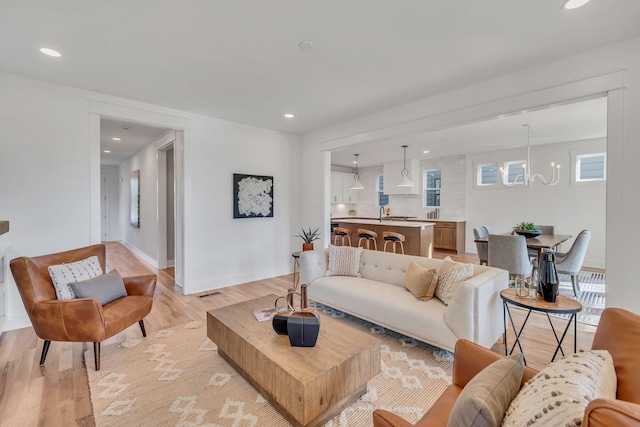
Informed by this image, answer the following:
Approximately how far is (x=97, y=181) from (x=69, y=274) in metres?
1.44

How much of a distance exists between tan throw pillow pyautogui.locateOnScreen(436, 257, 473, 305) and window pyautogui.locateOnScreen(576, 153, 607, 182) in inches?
217

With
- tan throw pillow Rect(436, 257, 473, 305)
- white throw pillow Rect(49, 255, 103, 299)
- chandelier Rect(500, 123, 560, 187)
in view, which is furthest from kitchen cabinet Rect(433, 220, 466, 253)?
white throw pillow Rect(49, 255, 103, 299)

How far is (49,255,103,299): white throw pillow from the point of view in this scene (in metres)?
2.53

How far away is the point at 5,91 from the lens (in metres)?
3.02

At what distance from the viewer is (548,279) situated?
2176 millimetres

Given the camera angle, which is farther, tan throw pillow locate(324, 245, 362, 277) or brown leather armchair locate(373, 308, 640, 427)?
tan throw pillow locate(324, 245, 362, 277)

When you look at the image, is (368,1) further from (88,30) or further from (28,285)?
(28,285)

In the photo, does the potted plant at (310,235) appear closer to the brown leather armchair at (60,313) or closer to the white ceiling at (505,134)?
the white ceiling at (505,134)

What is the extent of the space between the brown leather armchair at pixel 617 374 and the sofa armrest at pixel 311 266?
231 centimetres

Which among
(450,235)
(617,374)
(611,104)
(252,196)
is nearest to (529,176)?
(450,235)

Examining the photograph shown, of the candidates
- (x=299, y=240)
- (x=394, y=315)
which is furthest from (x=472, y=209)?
(x=394, y=315)

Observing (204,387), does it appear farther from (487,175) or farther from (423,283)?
(487,175)

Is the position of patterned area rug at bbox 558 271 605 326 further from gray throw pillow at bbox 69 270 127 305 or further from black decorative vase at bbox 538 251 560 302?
gray throw pillow at bbox 69 270 127 305

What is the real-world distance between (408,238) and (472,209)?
110 inches
